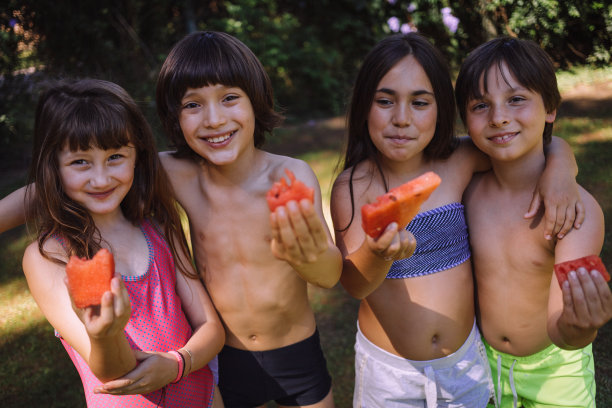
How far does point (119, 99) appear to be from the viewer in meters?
2.31

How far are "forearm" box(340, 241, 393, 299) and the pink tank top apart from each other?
0.76m

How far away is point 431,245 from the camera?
260cm

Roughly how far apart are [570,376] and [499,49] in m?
1.66

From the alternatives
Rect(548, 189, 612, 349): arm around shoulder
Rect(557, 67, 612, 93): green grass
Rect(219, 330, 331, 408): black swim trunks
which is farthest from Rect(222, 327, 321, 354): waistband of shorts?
Rect(557, 67, 612, 93): green grass

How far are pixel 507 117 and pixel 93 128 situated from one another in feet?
6.12

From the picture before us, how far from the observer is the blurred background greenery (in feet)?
14.8

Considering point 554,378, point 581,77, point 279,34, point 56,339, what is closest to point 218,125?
point 554,378

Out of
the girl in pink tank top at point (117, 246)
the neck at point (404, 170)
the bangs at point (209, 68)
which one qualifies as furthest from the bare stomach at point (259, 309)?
the bangs at point (209, 68)

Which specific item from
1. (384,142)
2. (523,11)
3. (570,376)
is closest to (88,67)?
(523,11)

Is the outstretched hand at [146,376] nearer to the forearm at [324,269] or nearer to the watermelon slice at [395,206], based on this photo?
the forearm at [324,269]

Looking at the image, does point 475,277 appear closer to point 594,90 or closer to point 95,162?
point 95,162

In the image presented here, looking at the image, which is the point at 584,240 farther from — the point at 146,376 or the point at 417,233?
the point at 146,376

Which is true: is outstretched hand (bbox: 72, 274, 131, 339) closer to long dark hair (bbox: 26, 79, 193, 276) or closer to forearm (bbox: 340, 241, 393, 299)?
long dark hair (bbox: 26, 79, 193, 276)

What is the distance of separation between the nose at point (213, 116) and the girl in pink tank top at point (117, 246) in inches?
11.3
